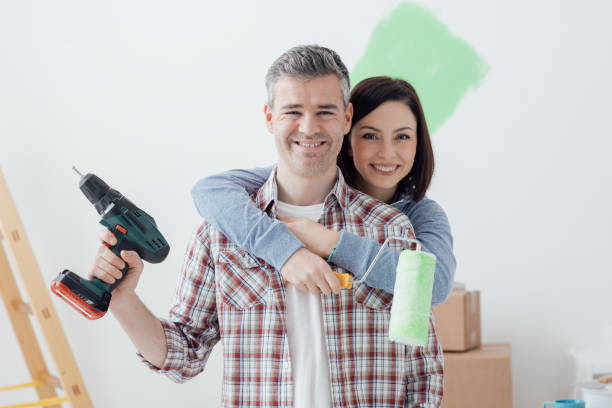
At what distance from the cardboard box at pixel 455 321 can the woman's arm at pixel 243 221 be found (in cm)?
114

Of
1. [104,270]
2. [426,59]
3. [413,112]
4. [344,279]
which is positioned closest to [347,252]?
[344,279]

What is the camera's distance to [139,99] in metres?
2.96

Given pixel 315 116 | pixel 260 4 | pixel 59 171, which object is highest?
pixel 260 4

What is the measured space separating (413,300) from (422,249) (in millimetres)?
367

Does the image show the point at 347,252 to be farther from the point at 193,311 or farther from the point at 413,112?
the point at 413,112

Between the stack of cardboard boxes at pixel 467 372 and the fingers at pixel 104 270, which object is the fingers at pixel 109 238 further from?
the stack of cardboard boxes at pixel 467 372

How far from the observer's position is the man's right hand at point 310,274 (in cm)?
116

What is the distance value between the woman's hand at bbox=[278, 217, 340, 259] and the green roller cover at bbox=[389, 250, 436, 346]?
21cm

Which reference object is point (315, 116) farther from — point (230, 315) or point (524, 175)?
point (524, 175)

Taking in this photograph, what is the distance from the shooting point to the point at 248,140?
2.87 metres

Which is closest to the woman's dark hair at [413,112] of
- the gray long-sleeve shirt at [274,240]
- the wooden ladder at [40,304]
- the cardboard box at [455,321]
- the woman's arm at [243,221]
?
the gray long-sleeve shirt at [274,240]

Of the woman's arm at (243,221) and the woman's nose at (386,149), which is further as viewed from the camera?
the woman's nose at (386,149)

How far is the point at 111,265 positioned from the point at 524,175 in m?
1.86

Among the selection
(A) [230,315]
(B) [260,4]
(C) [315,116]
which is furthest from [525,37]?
(A) [230,315]
